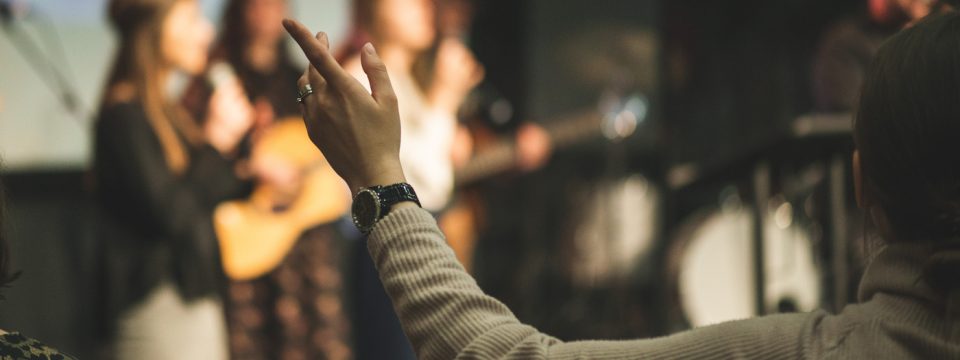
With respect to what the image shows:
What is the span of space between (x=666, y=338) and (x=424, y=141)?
139 inches

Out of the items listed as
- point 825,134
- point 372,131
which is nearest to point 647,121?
point 825,134

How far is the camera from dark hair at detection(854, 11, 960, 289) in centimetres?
73

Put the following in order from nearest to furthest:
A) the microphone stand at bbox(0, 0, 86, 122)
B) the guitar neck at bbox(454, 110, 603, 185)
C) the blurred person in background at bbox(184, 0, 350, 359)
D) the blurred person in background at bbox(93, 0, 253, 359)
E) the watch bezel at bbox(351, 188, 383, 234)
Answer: the watch bezel at bbox(351, 188, 383, 234) < the blurred person in background at bbox(93, 0, 253, 359) < the microphone stand at bbox(0, 0, 86, 122) < the blurred person in background at bbox(184, 0, 350, 359) < the guitar neck at bbox(454, 110, 603, 185)

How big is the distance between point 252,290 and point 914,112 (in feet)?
10.6

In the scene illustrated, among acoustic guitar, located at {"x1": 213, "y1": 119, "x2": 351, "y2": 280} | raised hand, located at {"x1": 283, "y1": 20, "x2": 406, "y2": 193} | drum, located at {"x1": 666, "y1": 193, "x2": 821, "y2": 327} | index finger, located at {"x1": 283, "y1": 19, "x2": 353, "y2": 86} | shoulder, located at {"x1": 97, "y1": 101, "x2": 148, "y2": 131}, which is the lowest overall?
drum, located at {"x1": 666, "y1": 193, "x2": 821, "y2": 327}

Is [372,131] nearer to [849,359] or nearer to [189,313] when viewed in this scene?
[849,359]

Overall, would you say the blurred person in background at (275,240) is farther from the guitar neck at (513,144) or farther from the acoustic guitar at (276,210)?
the guitar neck at (513,144)

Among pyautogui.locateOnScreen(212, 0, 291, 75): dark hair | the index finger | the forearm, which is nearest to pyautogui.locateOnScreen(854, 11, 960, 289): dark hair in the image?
the forearm

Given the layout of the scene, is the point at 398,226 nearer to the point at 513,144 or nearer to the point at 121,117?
the point at 121,117

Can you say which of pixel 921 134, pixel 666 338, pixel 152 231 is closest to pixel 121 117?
pixel 152 231

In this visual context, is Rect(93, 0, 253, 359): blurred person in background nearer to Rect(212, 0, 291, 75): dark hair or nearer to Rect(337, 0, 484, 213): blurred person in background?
Rect(212, 0, 291, 75): dark hair

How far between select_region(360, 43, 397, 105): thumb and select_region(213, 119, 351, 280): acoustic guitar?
289 centimetres

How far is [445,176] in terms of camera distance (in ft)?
14.2

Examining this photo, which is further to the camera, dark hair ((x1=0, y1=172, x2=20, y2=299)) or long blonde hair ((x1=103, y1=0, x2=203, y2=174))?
long blonde hair ((x1=103, y1=0, x2=203, y2=174))
